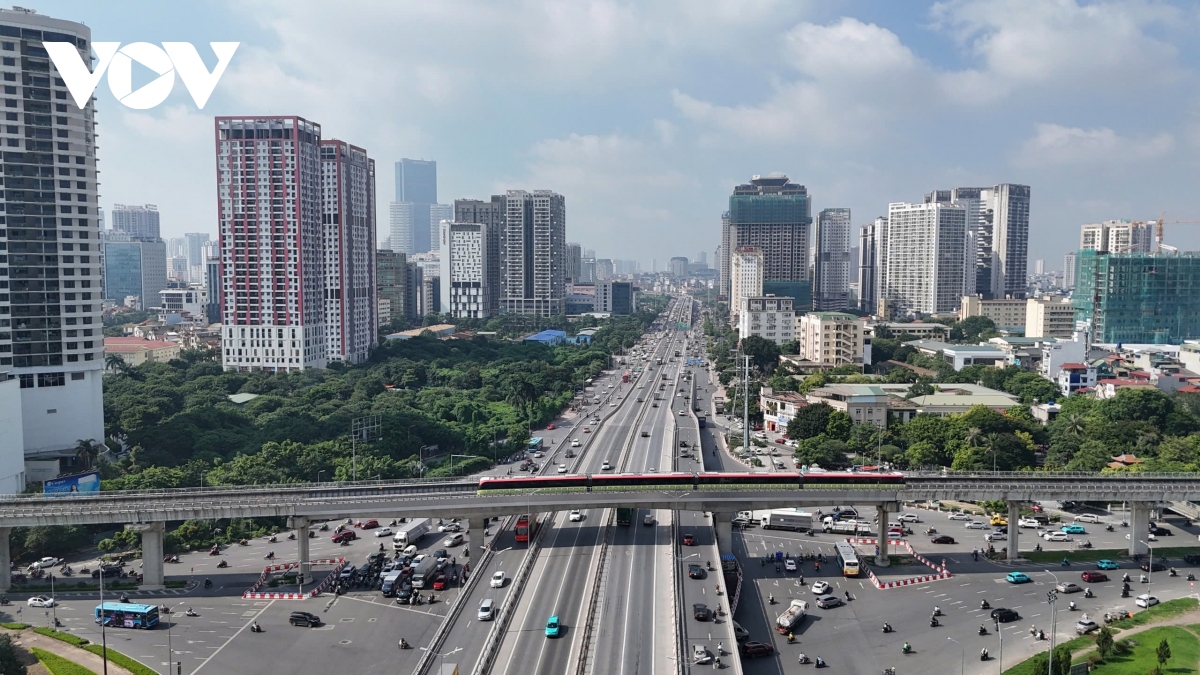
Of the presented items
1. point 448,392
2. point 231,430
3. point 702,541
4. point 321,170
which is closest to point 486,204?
point 321,170

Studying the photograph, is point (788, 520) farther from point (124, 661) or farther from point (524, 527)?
point (124, 661)

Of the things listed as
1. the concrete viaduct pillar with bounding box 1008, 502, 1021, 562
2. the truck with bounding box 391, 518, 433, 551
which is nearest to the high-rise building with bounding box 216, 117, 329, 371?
the truck with bounding box 391, 518, 433, 551

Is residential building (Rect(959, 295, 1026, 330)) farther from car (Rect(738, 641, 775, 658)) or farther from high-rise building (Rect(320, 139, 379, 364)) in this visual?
car (Rect(738, 641, 775, 658))

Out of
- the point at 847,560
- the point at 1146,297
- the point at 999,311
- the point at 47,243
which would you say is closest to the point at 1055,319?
the point at 1146,297

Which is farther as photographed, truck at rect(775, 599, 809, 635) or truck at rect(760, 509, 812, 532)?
truck at rect(760, 509, 812, 532)

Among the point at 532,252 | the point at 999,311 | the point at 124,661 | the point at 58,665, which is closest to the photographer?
the point at 58,665

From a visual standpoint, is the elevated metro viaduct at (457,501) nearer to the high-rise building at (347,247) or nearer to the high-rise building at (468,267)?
the high-rise building at (347,247)

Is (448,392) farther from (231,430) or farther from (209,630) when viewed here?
(209,630)
